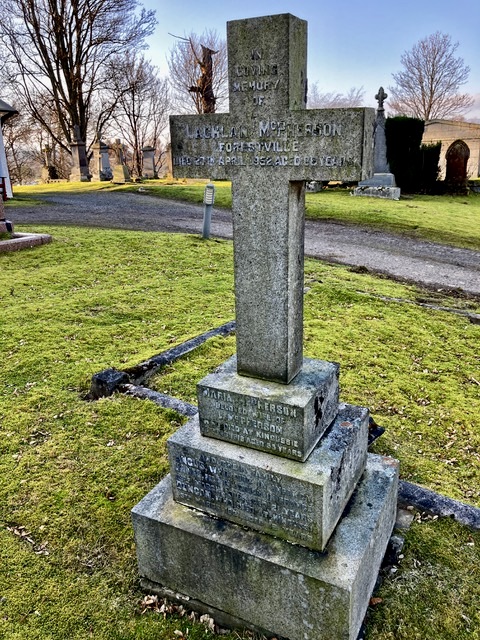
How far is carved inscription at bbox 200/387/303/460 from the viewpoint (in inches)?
99.0

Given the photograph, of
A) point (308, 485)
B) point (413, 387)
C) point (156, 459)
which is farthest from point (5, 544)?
point (413, 387)

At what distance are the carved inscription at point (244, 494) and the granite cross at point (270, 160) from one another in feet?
1.77

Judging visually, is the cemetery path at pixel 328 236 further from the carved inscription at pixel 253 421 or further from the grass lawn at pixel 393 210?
the carved inscription at pixel 253 421

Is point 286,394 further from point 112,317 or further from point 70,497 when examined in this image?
point 112,317

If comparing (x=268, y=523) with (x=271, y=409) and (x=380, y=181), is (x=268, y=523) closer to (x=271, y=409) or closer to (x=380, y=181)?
(x=271, y=409)

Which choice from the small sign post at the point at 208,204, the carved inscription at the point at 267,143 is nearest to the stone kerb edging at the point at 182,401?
the carved inscription at the point at 267,143

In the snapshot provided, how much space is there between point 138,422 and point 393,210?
15.4m

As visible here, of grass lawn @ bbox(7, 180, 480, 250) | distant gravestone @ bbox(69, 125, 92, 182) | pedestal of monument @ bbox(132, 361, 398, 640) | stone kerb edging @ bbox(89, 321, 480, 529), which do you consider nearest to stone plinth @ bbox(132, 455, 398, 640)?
pedestal of monument @ bbox(132, 361, 398, 640)

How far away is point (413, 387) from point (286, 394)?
3.00 meters

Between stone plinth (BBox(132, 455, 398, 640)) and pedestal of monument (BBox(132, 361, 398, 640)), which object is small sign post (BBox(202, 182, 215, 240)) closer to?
pedestal of monument (BBox(132, 361, 398, 640))

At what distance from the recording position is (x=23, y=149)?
4366 centimetres

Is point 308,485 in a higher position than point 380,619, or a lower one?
higher

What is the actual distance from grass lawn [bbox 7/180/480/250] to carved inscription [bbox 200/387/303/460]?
12.3 metres

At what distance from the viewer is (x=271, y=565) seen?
245 centimetres
